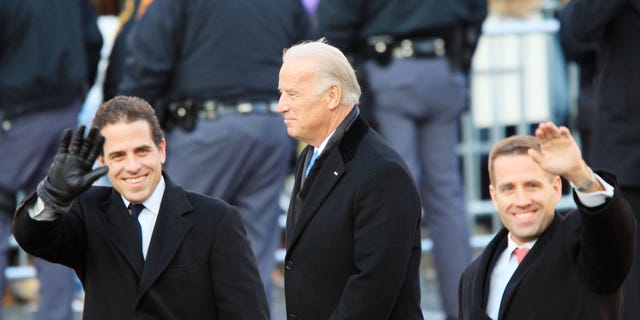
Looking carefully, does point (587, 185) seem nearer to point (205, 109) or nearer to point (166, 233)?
point (166, 233)

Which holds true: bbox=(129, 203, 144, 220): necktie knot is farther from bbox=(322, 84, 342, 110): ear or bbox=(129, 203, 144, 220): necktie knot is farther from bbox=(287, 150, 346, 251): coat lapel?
bbox=(322, 84, 342, 110): ear

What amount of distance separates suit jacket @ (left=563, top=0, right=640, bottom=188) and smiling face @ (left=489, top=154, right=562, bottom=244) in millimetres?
1100

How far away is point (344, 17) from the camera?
311 inches

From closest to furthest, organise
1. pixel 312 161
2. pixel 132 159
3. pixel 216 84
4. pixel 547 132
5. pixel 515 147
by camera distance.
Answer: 1. pixel 547 132
2. pixel 132 159
3. pixel 312 161
4. pixel 515 147
5. pixel 216 84

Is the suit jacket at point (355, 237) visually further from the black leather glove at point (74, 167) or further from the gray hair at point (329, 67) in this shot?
the black leather glove at point (74, 167)

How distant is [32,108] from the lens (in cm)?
766

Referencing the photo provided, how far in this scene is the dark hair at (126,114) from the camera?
15.9 feet

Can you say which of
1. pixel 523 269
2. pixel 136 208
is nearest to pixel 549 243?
pixel 523 269

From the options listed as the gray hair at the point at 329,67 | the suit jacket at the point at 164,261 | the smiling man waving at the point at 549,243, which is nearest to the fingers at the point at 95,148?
the suit jacket at the point at 164,261

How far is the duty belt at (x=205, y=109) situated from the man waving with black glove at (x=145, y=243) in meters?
2.64

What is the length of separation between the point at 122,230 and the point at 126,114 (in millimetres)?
397

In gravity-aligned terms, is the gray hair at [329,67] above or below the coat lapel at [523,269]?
above

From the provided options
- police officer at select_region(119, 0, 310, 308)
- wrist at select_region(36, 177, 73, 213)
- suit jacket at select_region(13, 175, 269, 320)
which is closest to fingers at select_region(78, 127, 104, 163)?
wrist at select_region(36, 177, 73, 213)

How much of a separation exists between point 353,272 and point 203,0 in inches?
120
